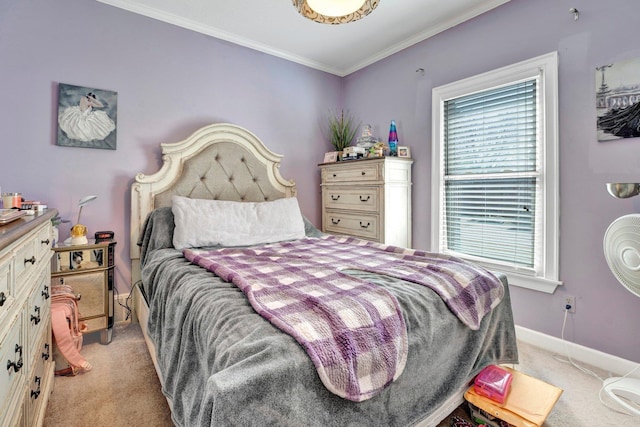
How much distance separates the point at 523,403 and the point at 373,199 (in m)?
1.84

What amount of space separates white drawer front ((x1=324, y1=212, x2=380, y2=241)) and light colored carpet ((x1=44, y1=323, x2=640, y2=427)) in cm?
141

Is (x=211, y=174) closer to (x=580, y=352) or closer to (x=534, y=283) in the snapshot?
(x=534, y=283)

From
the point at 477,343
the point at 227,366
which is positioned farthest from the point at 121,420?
the point at 477,343

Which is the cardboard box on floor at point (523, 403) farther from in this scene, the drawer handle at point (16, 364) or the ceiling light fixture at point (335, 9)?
the ceiling light fixture at point (335, 9)

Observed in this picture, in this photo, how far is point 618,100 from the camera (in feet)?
6.07

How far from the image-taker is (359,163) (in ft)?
9.87

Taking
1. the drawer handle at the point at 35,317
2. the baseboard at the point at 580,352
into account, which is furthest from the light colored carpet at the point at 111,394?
the baseboard at the point at 580,352

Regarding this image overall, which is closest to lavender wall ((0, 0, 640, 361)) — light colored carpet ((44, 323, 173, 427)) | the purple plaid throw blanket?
light colored carpet ((44, 323, 173, 427))

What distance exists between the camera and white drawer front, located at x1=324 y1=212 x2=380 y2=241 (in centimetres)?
287

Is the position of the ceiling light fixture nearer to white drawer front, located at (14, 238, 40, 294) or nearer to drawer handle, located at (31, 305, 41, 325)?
white drawer front, located at (14, 238, 40, 294)

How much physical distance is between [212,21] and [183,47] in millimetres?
340

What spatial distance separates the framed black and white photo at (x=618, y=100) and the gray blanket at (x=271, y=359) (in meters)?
1.25

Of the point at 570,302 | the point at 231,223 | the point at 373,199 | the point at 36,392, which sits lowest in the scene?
the point at 36,392

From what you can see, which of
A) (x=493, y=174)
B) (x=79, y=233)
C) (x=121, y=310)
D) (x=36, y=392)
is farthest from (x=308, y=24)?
(x=36, y=392)
